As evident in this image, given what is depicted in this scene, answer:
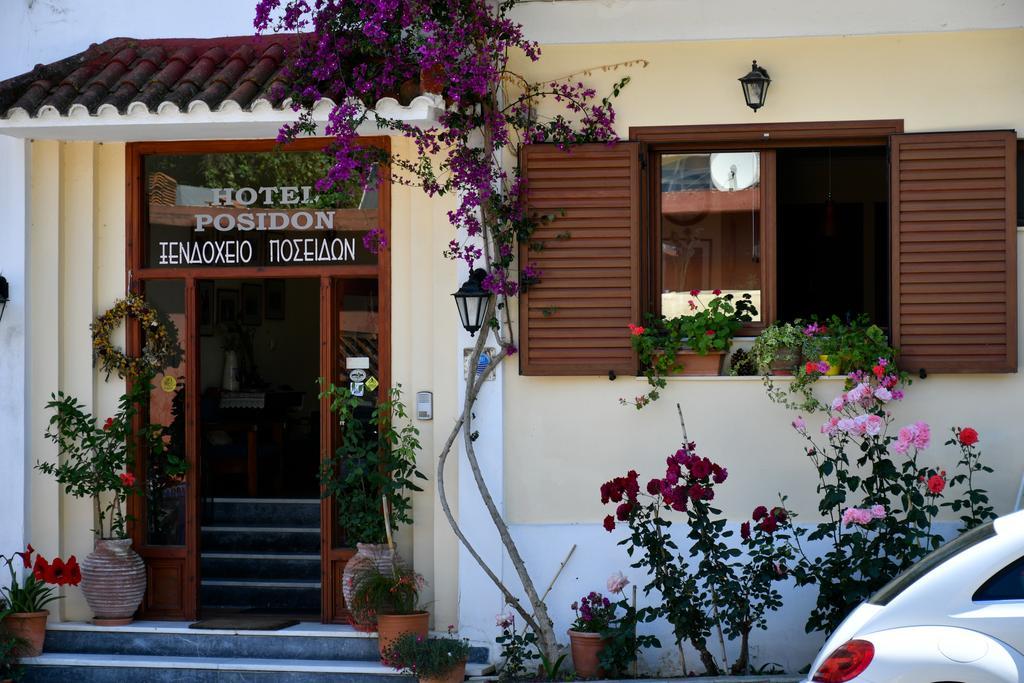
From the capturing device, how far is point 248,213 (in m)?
9.39

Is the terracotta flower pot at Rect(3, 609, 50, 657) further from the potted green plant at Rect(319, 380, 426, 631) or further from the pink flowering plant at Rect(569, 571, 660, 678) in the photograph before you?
the pink flowering plant at Rect(569, 571, 660, 678)

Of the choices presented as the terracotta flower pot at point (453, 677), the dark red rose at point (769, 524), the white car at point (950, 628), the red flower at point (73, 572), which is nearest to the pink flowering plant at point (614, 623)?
the terracotta flower pot at point (453, 677)

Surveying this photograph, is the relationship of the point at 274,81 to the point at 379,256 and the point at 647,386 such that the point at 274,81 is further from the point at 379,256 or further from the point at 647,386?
the point at 647,386

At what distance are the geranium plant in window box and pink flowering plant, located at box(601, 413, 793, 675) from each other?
0.63 meters

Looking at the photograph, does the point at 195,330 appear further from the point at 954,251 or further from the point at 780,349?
the point at 954,251

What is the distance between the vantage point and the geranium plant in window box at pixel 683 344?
846 cm

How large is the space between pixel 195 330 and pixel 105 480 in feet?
4.16

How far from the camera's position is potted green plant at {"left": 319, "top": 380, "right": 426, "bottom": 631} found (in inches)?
340

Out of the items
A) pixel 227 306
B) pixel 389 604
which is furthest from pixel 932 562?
pixel 227 306

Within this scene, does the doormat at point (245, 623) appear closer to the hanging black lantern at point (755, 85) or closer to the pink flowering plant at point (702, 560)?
the pink flowering plant at point (702, 560)

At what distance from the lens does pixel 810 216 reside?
9.37m

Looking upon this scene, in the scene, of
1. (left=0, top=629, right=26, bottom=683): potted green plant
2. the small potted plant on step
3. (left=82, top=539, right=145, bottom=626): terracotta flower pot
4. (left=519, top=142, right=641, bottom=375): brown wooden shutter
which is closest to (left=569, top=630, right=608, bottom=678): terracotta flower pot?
the small potted plant on step

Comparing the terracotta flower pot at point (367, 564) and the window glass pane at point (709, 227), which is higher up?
the window glass pane at point (709, 227)

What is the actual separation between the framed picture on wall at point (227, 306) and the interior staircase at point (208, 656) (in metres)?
3.54
